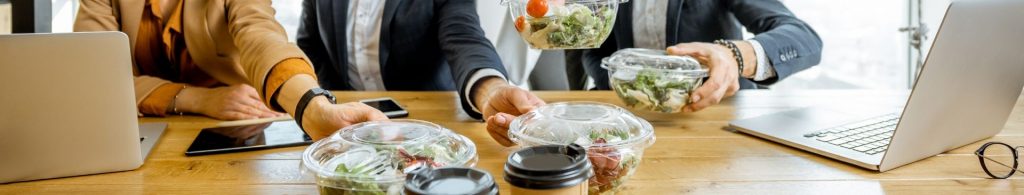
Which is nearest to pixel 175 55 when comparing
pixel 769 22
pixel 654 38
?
pixel 654 38

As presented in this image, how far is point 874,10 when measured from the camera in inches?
145

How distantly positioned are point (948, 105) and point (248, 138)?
1.19 metres

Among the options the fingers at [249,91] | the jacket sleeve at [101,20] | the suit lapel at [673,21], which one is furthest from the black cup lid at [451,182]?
the suit lapel at [673,21]

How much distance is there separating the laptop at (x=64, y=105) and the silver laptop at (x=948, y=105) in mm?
1088

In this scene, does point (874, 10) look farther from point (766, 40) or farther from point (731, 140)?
point (731, 140)

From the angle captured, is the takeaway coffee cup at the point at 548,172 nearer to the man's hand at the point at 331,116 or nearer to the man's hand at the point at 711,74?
the man's hand at the point at 331,116

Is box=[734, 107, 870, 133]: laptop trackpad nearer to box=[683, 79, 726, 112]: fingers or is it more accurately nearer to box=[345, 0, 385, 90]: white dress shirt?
box=[683, 79, 726, 112]: fingers

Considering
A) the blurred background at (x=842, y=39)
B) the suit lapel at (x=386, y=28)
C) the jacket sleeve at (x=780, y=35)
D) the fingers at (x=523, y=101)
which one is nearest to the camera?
the fingers at (x=523, y=101)

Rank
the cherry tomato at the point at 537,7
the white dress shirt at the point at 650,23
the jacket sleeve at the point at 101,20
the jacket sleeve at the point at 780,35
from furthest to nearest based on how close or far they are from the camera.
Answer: the white dress shirt at the point at 650,23 → the jacket sleeve at the point at 780,35 → the jacket sleeve at the point at 101,20 → the cherry tomato at the point at 537,7

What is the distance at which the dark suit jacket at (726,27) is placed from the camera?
81.1 inches

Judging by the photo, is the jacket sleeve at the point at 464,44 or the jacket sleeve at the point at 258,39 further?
the jacket sleeve at the point at 464,44

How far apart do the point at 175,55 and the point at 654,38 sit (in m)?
1.25

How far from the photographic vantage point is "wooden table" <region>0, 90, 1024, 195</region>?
47.6 inches

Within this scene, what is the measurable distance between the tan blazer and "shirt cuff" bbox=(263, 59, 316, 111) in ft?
0.32
